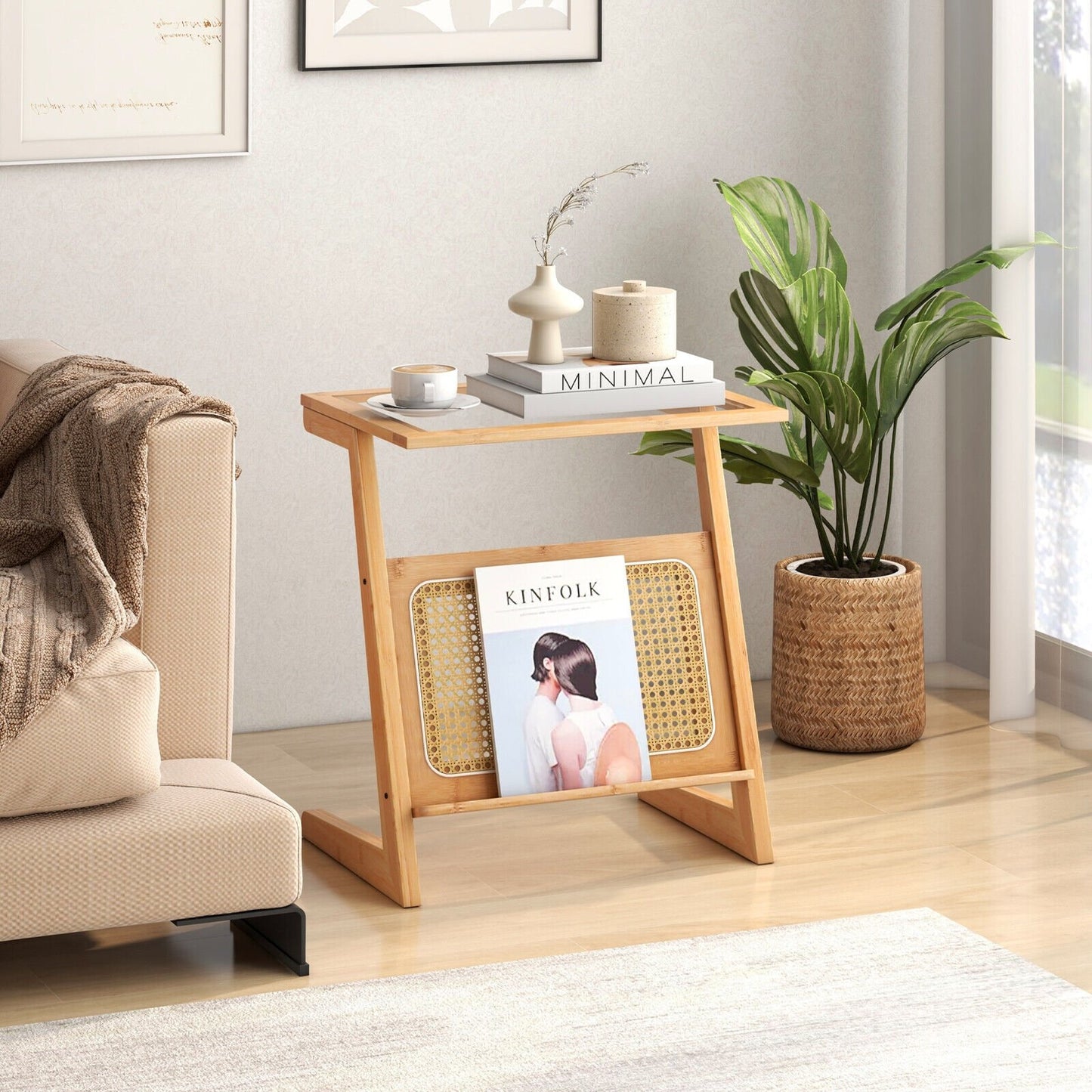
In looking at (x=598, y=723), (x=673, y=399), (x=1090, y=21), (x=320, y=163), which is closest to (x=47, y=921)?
(x=598, y=723)

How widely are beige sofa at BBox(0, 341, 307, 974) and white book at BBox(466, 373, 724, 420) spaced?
0.42 meters

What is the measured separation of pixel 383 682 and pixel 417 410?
39 centimetres

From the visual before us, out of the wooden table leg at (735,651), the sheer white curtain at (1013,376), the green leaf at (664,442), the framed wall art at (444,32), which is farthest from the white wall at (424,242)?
the wooden table leg at (735,651)

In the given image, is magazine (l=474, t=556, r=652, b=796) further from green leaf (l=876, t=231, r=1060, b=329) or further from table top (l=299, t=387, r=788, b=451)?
green leaf (l=876, t=231, r=1060, b=329)

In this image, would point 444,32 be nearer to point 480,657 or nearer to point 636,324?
point 636,324

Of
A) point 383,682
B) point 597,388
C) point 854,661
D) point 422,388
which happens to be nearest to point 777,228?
point 854,661

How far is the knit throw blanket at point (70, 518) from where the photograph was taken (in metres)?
2.29

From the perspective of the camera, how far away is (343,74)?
3.37 metres

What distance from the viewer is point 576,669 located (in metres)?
2.76

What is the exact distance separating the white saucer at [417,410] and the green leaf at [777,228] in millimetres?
819

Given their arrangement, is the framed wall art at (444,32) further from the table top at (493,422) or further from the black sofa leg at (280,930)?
the black sofa leg at (280,930)

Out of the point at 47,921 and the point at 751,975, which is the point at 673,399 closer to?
the point at 751,975

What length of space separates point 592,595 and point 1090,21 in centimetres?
139

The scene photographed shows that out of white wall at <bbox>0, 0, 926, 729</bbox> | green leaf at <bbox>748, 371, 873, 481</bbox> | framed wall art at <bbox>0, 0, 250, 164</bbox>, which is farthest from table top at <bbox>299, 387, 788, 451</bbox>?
framed wall art at <bbox>0, 0, 250, 164</bbox>
